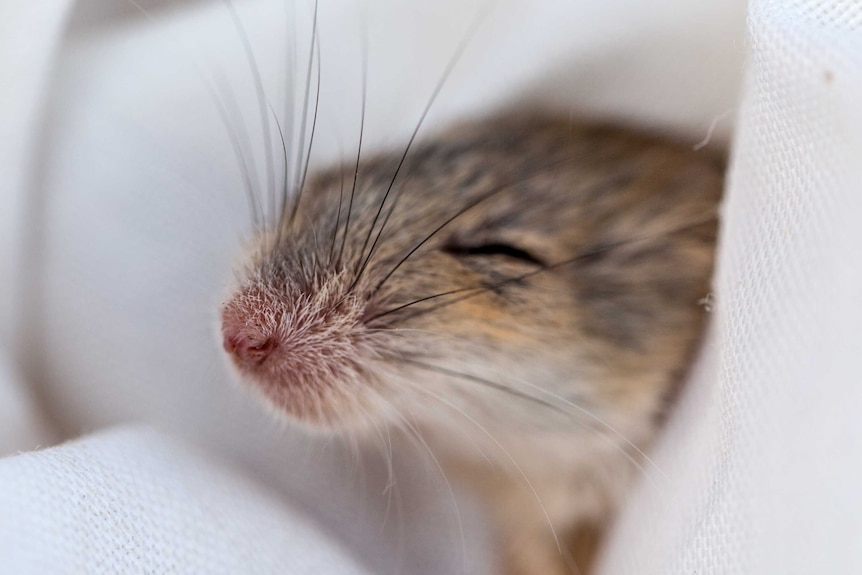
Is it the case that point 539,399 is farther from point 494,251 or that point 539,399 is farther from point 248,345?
point 248,345

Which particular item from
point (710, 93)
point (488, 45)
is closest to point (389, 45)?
point (488, 45)

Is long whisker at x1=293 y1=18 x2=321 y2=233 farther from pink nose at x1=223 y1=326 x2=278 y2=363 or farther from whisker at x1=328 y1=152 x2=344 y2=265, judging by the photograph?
pink nose at x1=223 y1=326 x2=278 y2=363

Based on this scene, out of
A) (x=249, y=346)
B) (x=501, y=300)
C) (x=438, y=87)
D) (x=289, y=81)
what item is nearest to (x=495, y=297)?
(x=501, y=300)

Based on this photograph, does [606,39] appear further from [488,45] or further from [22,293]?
[22,293]

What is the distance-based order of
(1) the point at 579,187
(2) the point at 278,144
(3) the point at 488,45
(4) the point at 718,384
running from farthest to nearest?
(2) the point at 278,144, (3) the point at 488,45, (1) the point at 579,187, (4) the point at 718,384

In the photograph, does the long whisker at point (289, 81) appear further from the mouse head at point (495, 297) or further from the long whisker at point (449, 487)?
the long whisker at point (449, 487)

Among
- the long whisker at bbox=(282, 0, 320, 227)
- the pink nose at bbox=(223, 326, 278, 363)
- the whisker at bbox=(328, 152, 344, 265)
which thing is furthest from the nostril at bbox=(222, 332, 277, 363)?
the long whisker at bbox=(282, 0, 320, 227)
